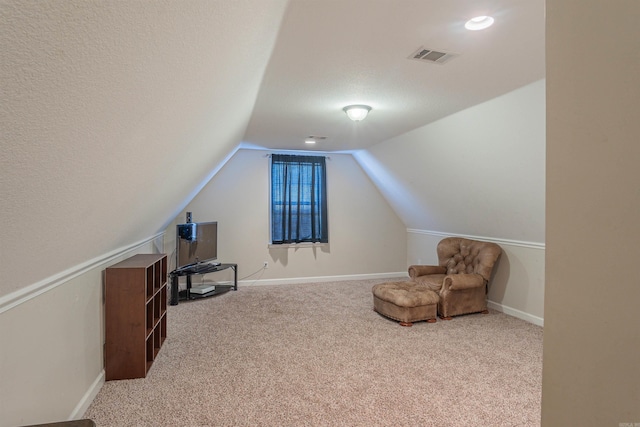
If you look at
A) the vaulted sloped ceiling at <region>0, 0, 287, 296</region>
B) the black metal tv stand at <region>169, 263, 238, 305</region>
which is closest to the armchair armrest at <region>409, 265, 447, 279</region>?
the black metal tv stand at <region>169, 263, 238, 305</region>

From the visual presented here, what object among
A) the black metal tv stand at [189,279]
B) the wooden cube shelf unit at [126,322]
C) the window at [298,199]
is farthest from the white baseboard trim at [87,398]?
the window at [298,199]

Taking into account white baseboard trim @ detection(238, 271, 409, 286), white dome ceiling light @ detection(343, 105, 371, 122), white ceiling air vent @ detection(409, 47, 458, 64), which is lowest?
white baseboard trim @ detection(238, 271, 409, 286)

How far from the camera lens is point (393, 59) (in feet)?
7.67

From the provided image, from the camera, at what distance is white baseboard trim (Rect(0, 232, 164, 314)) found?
1434 mm

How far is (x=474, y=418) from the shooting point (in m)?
2.22

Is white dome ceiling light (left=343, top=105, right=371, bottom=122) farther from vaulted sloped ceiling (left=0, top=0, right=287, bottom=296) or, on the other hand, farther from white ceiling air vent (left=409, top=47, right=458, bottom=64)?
vaulted sloped ceiling (left=0, top=0, right=287, bottom=296)

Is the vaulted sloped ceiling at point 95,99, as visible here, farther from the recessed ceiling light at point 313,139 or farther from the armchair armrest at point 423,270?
the armchair armrest at point 423,270

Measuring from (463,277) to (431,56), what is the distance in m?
2.85

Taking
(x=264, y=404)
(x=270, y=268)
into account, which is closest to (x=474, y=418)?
(x=264, y=404)

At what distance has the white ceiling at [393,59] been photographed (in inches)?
69.8

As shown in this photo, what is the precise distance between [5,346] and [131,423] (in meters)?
1.07

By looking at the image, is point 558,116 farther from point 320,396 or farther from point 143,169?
point 320,396

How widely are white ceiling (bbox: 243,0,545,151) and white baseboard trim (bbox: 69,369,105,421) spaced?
2.56m

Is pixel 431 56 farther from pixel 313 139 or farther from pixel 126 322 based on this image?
pixel 126 322
